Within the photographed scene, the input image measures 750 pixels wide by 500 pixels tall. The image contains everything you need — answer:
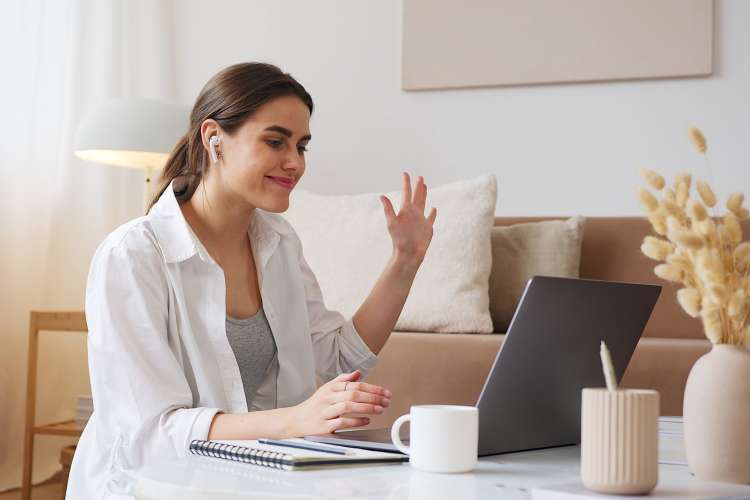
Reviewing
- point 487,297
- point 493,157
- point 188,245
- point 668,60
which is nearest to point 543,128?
point 493,157

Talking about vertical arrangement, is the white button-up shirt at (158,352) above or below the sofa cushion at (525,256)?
below

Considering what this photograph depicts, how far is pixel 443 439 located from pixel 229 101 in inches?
35.4

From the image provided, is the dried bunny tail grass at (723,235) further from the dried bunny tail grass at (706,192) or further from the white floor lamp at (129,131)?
the white floor lamp at (129,131)

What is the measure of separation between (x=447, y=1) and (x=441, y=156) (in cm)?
53

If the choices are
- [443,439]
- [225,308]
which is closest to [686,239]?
[443,439]

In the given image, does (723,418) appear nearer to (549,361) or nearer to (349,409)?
(549,361)

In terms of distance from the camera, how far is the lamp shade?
2.99 metres

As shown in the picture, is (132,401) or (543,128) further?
(543,128)

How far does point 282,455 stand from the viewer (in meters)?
0.96

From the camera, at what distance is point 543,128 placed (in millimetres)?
3217

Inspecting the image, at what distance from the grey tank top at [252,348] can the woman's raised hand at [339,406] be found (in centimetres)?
44

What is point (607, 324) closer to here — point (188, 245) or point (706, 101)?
point (188, 245)

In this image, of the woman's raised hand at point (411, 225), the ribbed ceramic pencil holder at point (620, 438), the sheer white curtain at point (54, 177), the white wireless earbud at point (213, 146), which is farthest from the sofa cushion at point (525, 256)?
the ribbed ceramic pencil holder at point (620, 438)

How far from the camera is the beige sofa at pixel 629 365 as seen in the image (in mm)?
2260
